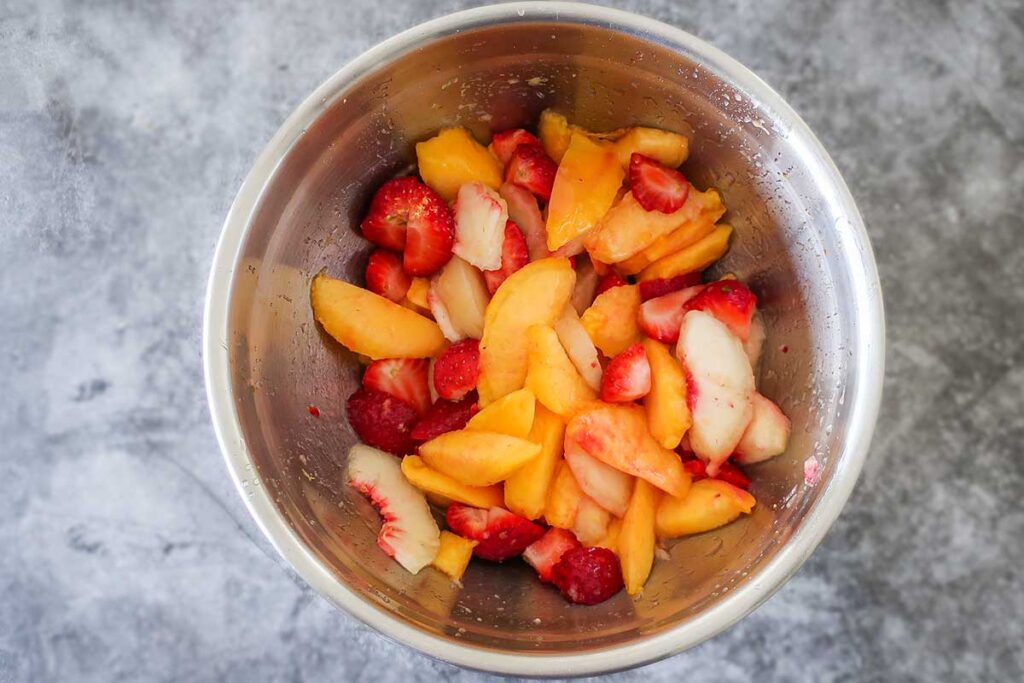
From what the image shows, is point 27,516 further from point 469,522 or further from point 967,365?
point 967,365

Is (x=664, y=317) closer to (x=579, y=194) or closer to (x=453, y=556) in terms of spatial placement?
(x=579, y=194)

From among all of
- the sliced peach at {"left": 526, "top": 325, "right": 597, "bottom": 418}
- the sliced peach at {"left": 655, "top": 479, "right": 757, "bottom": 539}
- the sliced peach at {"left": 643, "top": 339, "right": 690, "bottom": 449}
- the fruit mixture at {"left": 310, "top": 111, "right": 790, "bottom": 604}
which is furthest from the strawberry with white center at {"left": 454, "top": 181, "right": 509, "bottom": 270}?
the sliced peach at {"left": 655, "top": 479, "right": 757, "bottom": 539}

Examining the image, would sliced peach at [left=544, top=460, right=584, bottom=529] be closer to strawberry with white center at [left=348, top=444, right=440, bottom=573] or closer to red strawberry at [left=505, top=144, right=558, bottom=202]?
strawberry with white center at [left=348, top=444, right=440, bottom=573]

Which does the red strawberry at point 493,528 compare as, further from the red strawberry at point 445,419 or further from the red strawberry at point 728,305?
the red strawberry at point 728,305

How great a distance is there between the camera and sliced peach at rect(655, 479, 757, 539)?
3.19 ft

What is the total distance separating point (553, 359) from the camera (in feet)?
3.13

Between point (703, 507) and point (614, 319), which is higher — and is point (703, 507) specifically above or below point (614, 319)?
below

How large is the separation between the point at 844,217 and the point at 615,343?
278 mm

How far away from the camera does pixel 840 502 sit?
0.91m

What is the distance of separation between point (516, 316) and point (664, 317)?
0.17m

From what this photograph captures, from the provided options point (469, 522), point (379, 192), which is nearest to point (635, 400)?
point (469, 522)

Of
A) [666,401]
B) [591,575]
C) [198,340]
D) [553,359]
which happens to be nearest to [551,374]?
[553,359]

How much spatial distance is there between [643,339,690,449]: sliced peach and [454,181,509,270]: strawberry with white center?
209mm

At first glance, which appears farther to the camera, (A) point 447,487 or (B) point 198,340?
(B) point 198,340
